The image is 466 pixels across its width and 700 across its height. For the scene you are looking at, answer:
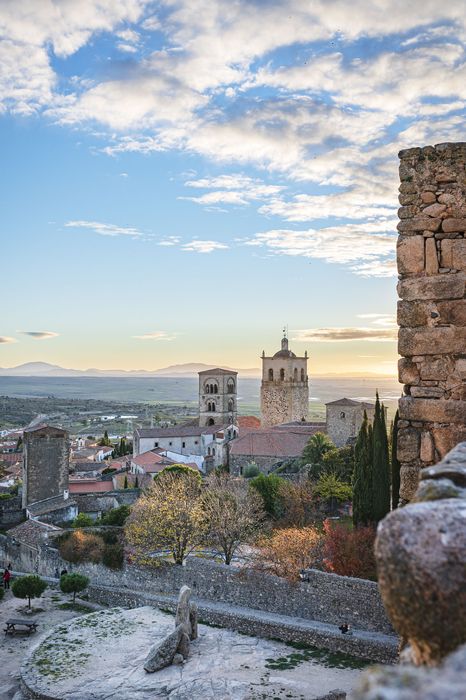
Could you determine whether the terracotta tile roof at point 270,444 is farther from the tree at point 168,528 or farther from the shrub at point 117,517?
the tree at point 168,528

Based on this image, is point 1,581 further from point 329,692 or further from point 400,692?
point 400,692

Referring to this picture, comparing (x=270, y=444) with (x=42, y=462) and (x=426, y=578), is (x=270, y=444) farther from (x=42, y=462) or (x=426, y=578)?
(x=426, y=578)

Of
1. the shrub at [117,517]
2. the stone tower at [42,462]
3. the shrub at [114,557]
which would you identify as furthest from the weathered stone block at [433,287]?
the stone tower at [42,462]

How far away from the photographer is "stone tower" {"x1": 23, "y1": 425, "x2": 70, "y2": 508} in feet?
121

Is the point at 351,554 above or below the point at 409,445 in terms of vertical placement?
below

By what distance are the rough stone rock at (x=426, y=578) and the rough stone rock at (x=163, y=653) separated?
53.6 ft

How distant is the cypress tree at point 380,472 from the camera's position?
74.8 feet

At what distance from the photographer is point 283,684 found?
50.4 feet

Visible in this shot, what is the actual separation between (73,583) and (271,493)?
11.6m

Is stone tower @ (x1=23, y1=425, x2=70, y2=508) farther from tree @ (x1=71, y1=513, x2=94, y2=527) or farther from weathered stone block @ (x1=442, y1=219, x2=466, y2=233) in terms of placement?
weathered stone block @ (x1=442, y1=219, x2=466, y2=233)

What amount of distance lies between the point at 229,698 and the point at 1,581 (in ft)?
55.0

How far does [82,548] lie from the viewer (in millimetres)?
27219

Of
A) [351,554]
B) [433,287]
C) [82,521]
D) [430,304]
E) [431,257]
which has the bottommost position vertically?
[82,521]

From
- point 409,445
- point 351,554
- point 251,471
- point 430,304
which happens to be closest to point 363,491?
point 351,554
